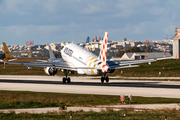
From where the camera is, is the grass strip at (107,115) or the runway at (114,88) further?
the runway at (114,88)

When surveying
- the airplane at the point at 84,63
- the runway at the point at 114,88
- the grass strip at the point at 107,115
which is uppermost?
the airplane at the point at 84,63

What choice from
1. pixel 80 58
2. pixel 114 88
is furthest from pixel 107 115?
pixel 80 58

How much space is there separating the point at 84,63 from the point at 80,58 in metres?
2.34

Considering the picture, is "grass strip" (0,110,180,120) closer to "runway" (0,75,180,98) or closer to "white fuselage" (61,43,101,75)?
"runway" (0,75,180,98)

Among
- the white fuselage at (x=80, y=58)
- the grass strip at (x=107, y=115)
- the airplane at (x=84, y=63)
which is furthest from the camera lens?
the white fuselage at (x=80, y=58)

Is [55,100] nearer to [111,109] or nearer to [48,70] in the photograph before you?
[111,109]

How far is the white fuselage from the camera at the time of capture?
58019 mm

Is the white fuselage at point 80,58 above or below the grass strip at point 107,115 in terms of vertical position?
above

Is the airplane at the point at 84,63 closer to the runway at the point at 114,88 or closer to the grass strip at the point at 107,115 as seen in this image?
the runway at the point at 114,88

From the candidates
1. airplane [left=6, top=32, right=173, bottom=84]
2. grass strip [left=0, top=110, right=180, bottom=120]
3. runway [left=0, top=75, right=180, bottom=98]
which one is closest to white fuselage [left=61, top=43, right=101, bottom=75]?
airplane [left=6, top=32, right=173, bottom=84]

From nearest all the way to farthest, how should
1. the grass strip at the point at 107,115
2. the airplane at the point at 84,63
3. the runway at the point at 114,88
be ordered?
the grass strip at the point at 107,115
the runway at the point at 114,88
the airplane at the point at 84,63

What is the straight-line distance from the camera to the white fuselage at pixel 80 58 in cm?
5802

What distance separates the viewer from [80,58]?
63156 mm

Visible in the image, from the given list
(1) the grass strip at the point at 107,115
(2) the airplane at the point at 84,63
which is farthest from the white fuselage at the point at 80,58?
(1) the grass strip at the point at 107,115
